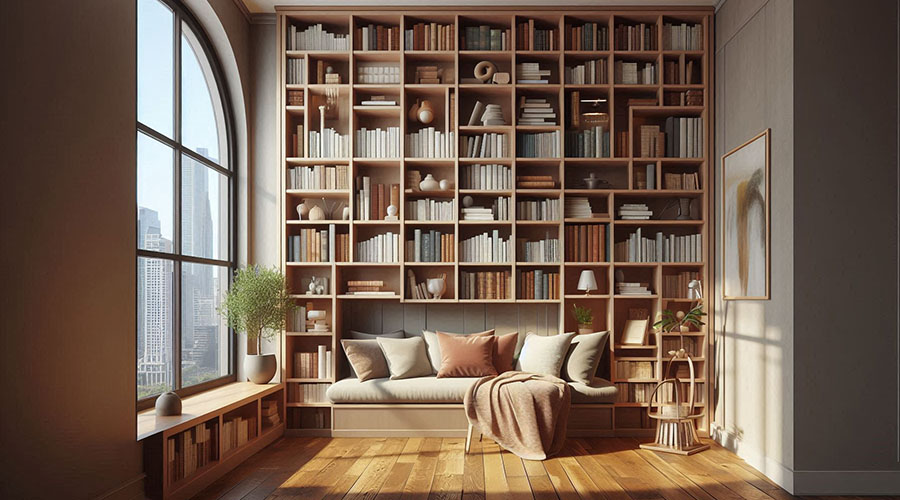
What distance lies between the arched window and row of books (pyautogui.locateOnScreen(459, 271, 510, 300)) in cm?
213

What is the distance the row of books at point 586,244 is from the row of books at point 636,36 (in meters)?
1.64

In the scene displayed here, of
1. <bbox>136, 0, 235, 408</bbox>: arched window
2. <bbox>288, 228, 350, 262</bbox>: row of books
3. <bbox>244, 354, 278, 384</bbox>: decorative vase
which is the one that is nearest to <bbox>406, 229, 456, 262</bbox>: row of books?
<bbox>288, 228, 350, 262</bbox>: row of books

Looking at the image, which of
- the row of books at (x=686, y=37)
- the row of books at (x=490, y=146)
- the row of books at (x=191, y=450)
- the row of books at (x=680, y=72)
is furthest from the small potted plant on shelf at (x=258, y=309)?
the row of books at (x=686, y=37)

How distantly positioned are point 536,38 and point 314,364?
3.55 meters

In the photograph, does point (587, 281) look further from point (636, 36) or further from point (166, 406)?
point (166, 406)

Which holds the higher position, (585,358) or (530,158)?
(530,158)

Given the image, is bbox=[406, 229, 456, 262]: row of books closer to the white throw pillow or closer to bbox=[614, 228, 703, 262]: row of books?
the white throw pillow

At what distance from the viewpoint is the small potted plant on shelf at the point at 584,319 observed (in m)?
6.11

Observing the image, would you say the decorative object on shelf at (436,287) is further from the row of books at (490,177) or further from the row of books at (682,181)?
the row of books at (682,181)

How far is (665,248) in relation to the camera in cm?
615

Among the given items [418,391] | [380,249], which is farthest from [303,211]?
[418,391]

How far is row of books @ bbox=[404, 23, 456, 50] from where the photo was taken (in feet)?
20.4

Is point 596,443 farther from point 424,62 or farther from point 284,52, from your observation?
point 284,52
